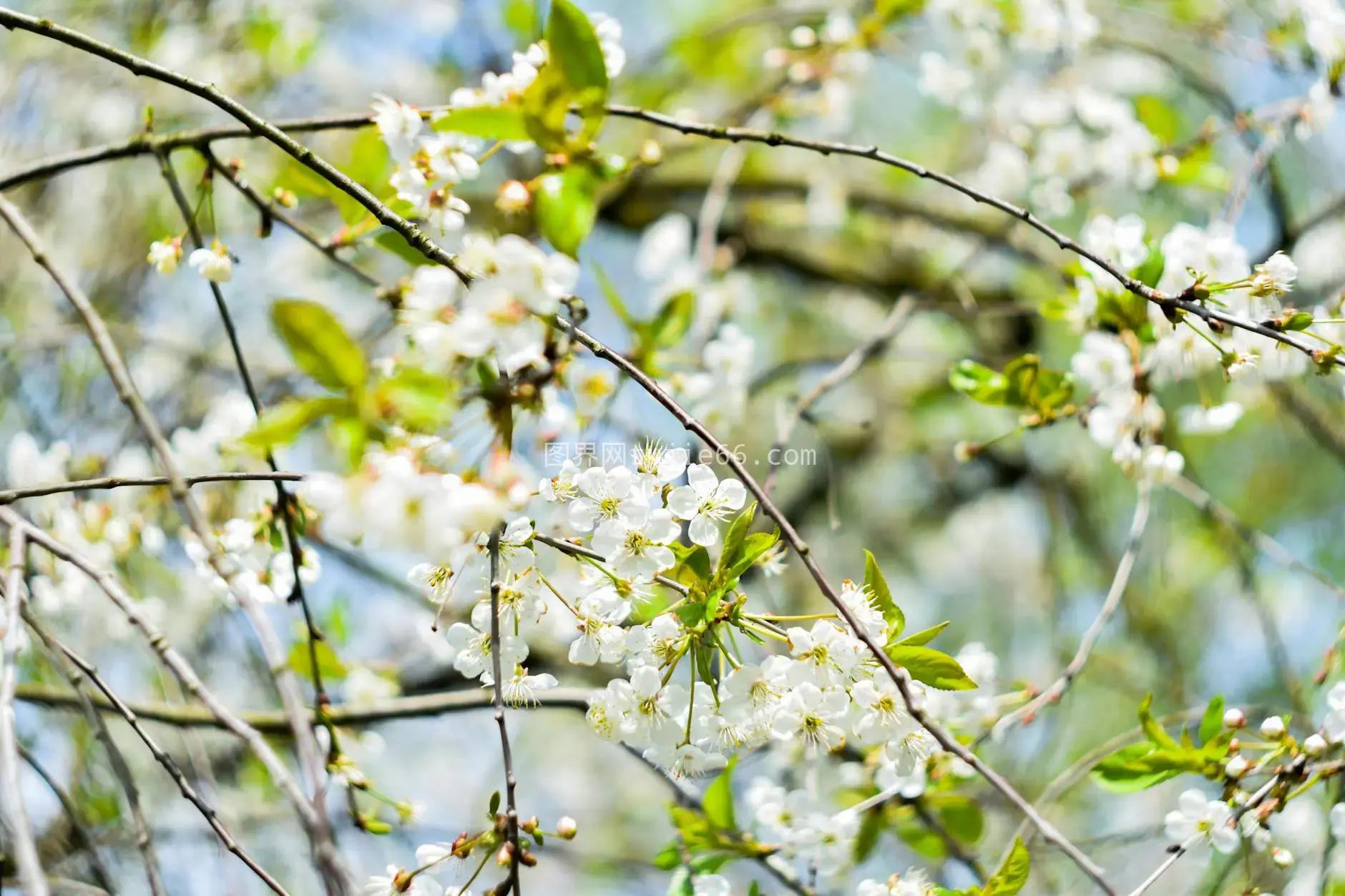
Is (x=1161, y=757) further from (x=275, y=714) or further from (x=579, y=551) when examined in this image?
(x=275, y=714)

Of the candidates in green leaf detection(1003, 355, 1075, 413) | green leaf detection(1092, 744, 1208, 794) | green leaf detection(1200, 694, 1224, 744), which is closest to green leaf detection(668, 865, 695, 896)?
green leaf detection(1092, 744, 1208, 794)

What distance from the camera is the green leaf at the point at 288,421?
2.18 feet

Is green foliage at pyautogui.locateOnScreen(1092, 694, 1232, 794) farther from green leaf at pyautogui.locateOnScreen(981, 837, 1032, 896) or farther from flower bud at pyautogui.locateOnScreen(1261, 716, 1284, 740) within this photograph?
green leaf at pyautogui.locateOnScreen(981, 837, 1032, 896)

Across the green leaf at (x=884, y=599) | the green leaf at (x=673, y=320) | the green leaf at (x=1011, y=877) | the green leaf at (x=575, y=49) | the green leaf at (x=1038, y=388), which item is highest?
the green leaf at (x=673, y=320)

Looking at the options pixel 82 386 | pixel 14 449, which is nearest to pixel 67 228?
pixel 82 386

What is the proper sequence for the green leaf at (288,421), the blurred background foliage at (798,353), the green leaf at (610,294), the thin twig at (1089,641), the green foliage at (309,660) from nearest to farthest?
the green leaf at (288,421) → the green leaf at (610,294) → the thin twig at (1089,641) → the green foliage at (309,660) → the blurred background foliage at (798,353)

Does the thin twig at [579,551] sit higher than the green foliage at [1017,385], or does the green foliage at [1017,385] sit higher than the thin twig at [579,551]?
the green foliage at [1017,385]

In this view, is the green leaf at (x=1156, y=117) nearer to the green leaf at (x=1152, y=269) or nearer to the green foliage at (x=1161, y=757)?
the green leaf at (x=1152, y=269)

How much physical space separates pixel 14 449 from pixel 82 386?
0.63 m

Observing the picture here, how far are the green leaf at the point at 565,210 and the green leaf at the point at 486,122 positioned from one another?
0.05 metres

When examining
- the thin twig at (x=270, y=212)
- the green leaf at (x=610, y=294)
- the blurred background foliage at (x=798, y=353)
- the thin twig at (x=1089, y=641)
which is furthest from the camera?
the blurred background foliage at (x=798, y=353)

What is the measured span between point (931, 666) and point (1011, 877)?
257mm

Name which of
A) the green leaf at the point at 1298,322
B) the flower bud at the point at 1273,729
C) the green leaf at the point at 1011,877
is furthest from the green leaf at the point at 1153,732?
the green leaf at the point at 1298,322

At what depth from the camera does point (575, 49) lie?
82 cm
